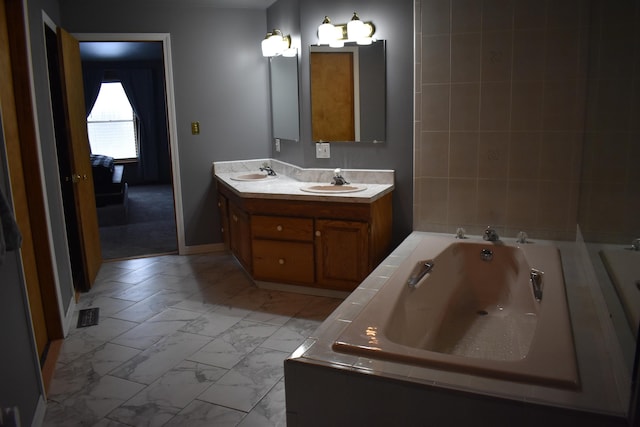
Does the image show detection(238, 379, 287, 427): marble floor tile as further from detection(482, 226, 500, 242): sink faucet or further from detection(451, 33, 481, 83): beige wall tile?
detection(451, 33, 481, 83): beige wall tile

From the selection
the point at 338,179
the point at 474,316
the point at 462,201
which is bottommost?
the point at 474,316

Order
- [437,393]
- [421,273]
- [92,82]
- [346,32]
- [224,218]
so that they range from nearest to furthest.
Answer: [437,393], [421,273], [346,32], [224,218], [92,82]

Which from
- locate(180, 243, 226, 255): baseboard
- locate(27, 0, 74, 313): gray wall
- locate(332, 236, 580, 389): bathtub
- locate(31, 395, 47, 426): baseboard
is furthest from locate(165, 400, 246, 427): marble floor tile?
locate(180, 243, 226, 255): baseboard

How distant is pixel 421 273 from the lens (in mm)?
2850

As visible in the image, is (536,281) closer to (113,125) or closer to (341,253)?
(341,253)

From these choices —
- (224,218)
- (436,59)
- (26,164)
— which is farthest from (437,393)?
(224,218)

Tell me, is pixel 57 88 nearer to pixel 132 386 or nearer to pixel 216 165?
pixel 216 165

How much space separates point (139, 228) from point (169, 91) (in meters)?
2.06

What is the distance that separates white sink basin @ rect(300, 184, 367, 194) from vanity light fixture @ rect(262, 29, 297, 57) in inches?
43.7

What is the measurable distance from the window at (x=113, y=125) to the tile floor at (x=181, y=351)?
17.8 ft

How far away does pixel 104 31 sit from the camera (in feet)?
14.8

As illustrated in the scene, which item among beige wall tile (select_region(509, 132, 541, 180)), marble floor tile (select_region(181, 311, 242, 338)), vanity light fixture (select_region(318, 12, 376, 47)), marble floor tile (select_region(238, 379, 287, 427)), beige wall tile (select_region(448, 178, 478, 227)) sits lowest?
marble floor tile (select_region(238, 379, 287, 427))

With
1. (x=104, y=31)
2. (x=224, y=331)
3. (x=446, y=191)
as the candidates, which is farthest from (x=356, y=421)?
(x=104, y=31)

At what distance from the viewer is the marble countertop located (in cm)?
349
